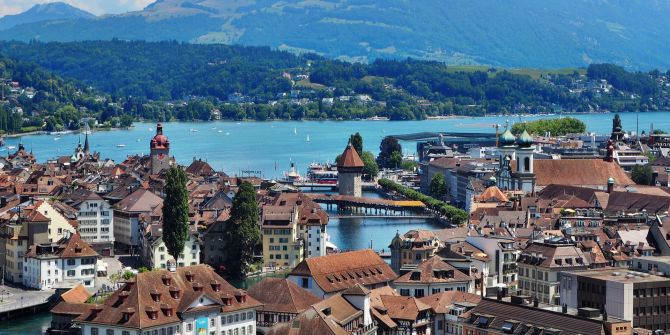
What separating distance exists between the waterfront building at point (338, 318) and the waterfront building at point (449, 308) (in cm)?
181

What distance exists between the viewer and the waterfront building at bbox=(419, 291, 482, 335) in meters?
34.0

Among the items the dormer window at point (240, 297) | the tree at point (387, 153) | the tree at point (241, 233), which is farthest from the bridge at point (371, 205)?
the dormer window at point (240, 297)

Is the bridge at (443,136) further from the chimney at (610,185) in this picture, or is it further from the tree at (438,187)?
the chimney at (610,185)

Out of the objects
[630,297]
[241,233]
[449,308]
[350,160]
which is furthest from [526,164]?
[630,297]

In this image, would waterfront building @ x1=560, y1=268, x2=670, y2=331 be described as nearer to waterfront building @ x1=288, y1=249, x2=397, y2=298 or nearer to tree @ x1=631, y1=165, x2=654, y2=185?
waterfront building @ x1=288, y1=249, x2=397, y2=298

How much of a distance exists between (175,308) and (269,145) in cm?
11872

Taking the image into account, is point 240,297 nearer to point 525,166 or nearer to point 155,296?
point 155,296

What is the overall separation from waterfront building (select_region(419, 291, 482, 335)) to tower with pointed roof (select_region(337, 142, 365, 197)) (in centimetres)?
Result: 4923

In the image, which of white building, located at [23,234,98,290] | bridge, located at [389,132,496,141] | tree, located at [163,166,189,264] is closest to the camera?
white building, located at [23,234,98,290]

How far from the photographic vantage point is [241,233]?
51469 millimetres

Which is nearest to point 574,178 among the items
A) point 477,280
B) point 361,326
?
point 477,280

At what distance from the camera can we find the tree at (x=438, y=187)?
283 feet

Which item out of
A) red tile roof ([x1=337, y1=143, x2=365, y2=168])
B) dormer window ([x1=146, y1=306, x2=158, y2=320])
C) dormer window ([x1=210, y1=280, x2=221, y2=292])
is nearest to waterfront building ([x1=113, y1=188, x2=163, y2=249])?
dormer window ([x1=210, y1=280, x2=221, y2=292])

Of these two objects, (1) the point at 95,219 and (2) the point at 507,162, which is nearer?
(1) the point at 95,219
